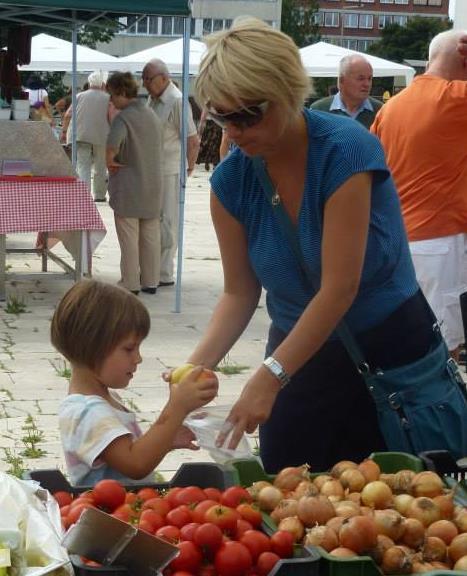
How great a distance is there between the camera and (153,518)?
2.55 m

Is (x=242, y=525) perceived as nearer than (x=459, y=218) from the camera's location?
Yes

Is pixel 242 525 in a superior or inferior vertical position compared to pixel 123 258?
superior

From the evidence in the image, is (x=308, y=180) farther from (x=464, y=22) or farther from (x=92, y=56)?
(x=92, y=56)

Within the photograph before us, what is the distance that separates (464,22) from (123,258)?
4.12 m

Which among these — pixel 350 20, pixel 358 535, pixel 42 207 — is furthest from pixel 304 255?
pixel 350 20

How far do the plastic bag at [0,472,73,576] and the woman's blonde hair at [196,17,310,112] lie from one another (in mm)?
991

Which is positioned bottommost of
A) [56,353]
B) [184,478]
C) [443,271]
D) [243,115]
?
[56,353]

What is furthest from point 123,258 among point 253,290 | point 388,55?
point 388,55

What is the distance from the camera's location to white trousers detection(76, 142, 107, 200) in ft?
57.5

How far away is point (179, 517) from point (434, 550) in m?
0.53

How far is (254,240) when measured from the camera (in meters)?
3.25

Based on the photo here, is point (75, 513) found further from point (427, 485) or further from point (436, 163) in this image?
point (436, 163)

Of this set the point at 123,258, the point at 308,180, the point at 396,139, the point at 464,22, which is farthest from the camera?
the point at 464,22

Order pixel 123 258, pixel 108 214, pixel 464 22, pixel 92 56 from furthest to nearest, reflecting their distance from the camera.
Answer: pixel 92 56 → pixel 108 214 → pixel 464 22 → pixel 123 258
